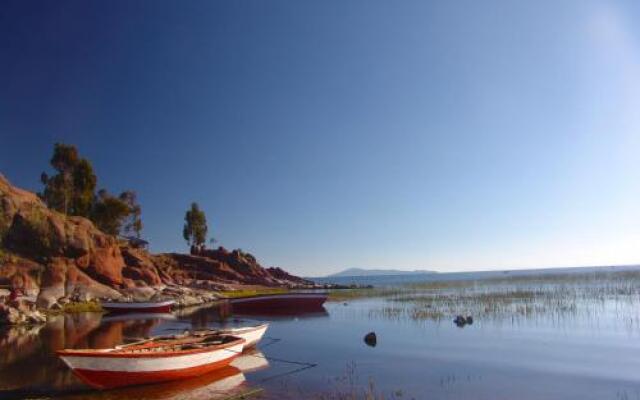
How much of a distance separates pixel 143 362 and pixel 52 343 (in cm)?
1452

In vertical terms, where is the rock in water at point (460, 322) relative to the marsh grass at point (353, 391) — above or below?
below

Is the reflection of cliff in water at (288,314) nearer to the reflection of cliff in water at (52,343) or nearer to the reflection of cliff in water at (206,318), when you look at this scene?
the reflection of cliff in water at (206,318)

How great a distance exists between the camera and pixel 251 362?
2261 centimetres

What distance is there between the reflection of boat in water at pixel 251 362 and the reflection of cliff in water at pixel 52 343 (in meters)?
6.84

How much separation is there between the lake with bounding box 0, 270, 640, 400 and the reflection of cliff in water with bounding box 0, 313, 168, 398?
6cm

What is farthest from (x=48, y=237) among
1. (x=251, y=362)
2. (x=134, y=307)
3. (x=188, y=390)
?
(x=188, y=390)

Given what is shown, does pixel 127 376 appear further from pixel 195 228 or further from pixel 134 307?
pixel 195 228

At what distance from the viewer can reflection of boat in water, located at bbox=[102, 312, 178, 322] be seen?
142 feet

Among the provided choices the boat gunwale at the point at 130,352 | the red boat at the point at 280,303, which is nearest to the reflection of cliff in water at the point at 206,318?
the red boat at the point at 280,303

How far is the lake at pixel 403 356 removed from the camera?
658 inches

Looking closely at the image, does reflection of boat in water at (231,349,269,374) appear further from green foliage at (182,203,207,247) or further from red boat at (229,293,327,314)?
green foliage at (182,203,207,247)

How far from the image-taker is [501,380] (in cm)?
1808

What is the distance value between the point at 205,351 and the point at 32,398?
5.99 m

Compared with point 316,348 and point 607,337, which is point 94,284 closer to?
point 316,348
